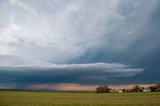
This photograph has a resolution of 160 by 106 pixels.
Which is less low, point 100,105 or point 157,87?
point 157,87

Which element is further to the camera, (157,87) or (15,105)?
(157,87)

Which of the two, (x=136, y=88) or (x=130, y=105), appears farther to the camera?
(x=136, y=88)

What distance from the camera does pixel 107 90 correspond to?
536 feet

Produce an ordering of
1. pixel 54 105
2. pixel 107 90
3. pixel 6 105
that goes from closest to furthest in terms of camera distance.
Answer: pixel 6 105 < pixel 54 105 < pixel 107 90

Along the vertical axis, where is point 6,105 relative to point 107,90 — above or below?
below

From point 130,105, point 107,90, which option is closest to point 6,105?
point 130,105

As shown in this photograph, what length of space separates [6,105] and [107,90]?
407 feet

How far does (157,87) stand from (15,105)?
130783mm

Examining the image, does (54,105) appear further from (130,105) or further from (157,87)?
(157,87)

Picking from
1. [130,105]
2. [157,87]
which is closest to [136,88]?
[157,87]

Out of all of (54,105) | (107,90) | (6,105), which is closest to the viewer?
(6,105)

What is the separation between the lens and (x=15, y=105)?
42.4m

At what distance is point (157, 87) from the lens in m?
164

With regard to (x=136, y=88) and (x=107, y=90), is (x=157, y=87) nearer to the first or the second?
(x=136, y=88)
